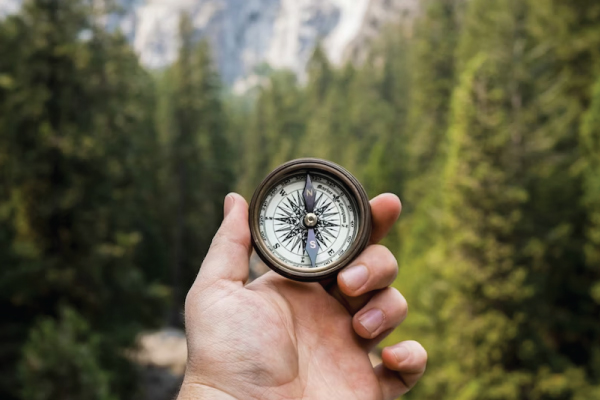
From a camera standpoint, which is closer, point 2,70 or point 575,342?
point 575,342

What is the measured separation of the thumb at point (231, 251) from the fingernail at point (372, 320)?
0.75 meters

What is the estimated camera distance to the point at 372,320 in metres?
3.17

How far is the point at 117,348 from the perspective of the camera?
14.3 m

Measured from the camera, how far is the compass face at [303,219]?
10.7 ft

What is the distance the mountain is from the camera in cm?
14575

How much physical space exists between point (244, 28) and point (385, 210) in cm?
17311

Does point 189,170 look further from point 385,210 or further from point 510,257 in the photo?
point 385,210

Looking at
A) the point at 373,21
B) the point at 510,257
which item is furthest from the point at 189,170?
the point at 373,21

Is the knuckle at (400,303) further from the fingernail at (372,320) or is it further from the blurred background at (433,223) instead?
the blurred background at (433,223)

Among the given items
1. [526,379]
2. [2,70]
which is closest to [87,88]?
[2,70]

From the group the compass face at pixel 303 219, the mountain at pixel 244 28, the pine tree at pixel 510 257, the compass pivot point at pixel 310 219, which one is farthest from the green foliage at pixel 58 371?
the mountain at pixel 244 28

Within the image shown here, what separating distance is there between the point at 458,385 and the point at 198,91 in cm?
2163

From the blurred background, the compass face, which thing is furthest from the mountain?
the compass face

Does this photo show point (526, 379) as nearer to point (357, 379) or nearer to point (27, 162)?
point (357, 379)
